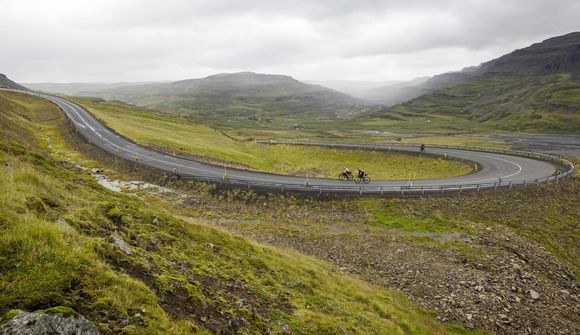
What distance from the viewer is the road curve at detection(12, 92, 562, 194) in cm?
3709

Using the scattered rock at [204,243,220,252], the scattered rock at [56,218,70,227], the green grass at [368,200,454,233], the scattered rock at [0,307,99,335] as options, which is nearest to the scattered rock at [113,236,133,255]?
the scattered rock at [56,218,70,227]

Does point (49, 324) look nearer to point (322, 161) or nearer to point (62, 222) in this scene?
point (62, 222)

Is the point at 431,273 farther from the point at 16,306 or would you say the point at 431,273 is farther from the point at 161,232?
the point at 16,306

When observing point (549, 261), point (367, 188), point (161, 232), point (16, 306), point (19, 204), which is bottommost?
point (549, 261)

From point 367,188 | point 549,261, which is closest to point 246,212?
point 367,188

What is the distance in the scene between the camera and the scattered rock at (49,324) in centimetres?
632

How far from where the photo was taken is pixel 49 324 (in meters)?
6.62

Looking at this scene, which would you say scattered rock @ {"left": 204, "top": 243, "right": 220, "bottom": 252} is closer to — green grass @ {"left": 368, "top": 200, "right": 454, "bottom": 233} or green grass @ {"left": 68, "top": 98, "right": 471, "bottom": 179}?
green grass @ {"left": 368, "top": 200, "right": 454, "bottom": 233}

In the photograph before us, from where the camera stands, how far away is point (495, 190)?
37.3 m

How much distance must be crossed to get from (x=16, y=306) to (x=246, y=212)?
27.2 m

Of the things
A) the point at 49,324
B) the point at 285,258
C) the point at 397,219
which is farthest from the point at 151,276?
the point at 397,219

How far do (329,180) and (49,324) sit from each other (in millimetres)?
37228

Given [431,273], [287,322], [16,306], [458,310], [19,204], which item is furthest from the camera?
[431,273]

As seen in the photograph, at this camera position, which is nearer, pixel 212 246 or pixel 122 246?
pixel 122 246
